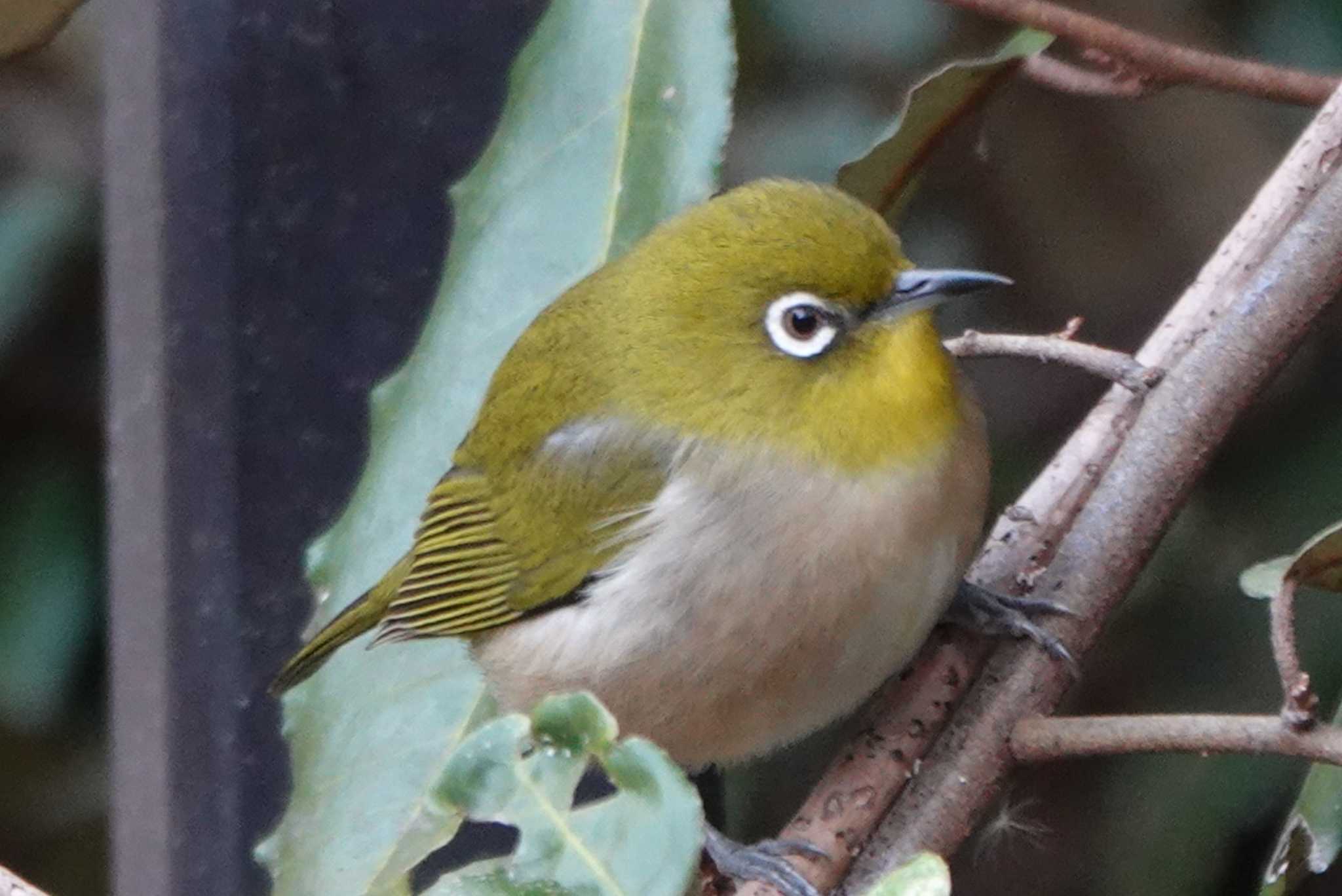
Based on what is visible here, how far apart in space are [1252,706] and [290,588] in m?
1.52

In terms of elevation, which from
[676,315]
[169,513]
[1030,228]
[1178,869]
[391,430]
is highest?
[1030,228]

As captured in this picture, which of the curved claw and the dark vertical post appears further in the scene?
the dark vertical post

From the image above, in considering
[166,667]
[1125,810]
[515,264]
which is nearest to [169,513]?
[166,667]

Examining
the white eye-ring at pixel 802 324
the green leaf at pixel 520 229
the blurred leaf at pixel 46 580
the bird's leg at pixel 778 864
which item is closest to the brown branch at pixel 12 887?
the bird's leg at pixel 778 864

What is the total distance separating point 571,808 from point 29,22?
5.59 ft

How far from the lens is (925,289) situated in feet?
6.97

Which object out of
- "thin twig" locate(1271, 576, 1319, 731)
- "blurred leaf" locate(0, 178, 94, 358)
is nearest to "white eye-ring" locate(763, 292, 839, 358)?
"thin twig" locate(1271, 576, 1319, 731)

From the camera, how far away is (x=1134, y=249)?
3.61 m

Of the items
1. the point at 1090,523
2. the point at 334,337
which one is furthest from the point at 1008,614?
the point at 334,337

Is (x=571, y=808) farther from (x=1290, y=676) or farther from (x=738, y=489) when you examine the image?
(x=738, y=489)

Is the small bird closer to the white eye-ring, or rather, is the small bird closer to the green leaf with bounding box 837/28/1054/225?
the white eye-ring

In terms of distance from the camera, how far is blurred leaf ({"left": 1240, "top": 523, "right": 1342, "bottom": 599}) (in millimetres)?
1648

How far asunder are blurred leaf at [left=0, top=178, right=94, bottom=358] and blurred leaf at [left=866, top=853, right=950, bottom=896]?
9.21 feet

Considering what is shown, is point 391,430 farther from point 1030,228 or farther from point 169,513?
point 1030,228
